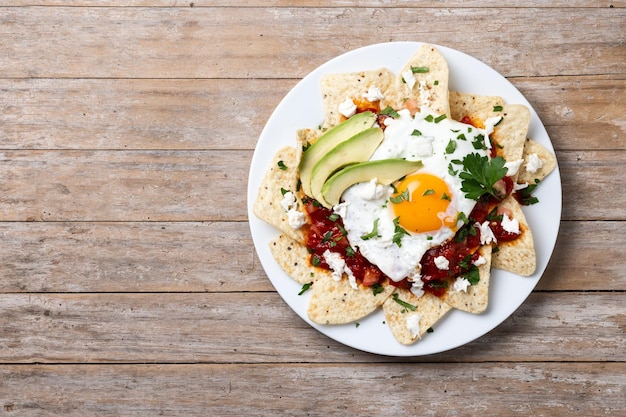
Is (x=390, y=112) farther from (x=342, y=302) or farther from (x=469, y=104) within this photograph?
(x=342, y=302)

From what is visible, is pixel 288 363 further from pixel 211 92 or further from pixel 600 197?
pixel 600 197

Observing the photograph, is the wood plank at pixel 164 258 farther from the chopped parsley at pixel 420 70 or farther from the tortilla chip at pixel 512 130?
the chopped parsley at pixel 420 70

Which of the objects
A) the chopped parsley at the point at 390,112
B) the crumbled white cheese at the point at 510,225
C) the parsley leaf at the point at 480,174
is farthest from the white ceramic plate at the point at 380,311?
the parsley leaf at the point at 480,174

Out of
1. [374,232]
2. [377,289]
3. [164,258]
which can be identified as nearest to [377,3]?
[374,232]

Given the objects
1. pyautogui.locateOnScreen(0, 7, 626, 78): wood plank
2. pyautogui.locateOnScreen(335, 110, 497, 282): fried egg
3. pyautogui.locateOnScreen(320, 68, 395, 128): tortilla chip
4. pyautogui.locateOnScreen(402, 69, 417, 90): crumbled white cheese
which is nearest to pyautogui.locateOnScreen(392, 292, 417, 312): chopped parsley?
pyautogui.locateOnScreen(335, 110, 497, 282): fried egg

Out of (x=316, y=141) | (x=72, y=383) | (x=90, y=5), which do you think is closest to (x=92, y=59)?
(x=90, y=5)

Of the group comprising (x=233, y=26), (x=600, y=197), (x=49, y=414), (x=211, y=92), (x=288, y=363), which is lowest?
(x=49, y=414)
